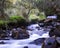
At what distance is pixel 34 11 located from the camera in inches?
1377

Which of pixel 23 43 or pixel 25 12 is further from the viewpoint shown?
pixel 25 12

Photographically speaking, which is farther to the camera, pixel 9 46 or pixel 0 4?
pixel 0 4

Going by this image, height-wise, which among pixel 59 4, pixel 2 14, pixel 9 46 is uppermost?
pixel 59 4

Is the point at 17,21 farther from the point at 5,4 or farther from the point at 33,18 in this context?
the point at 33,18

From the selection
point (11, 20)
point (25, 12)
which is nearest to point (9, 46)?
point (11, 20)

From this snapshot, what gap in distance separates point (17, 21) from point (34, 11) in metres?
10.1

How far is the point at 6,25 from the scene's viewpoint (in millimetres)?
22953

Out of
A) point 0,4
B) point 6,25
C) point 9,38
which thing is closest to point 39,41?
point 9,38

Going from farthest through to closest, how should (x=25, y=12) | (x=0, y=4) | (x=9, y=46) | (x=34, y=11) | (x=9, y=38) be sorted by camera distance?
1. (x=34, y=11)
2. (x=25, y=12)
3. (x=0, y=4)
4. (x=9, y=38)
5. (x=9, y=46)

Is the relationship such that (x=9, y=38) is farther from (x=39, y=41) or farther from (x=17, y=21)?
(x=17, y=21)

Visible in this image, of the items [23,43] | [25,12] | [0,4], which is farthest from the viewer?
[25,12]

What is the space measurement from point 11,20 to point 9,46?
31.8ft

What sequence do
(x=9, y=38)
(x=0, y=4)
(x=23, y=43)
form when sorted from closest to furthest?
(x=23, y=43)
(x=9, y=38)
(x=0, y=4)

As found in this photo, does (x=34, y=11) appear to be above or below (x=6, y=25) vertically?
above
